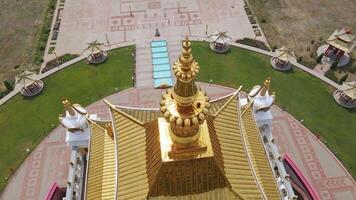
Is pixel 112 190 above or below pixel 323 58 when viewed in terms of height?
below

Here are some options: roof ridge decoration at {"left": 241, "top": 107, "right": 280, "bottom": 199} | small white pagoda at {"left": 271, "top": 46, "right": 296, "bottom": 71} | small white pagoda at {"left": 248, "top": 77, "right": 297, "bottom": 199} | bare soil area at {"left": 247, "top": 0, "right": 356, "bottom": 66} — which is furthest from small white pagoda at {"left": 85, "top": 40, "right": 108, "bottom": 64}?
roof ridge decoration at {"left": 241, "top": 107, "right": 280, "bottom": 199}

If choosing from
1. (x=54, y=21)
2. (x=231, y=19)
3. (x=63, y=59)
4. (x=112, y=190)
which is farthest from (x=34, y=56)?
(x=112, y=190)

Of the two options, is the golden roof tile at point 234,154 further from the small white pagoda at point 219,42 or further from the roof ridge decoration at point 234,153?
the small white pagoda at point 219,42

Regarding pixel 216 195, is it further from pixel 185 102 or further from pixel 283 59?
pixel 283 59

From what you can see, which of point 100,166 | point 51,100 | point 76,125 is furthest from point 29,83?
point 100,166

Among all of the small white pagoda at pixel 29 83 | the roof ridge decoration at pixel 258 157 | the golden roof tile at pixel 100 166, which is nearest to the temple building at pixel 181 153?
the golden roof tile at pixel 100 166

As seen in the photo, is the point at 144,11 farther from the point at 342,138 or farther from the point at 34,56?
the point at 342,138
